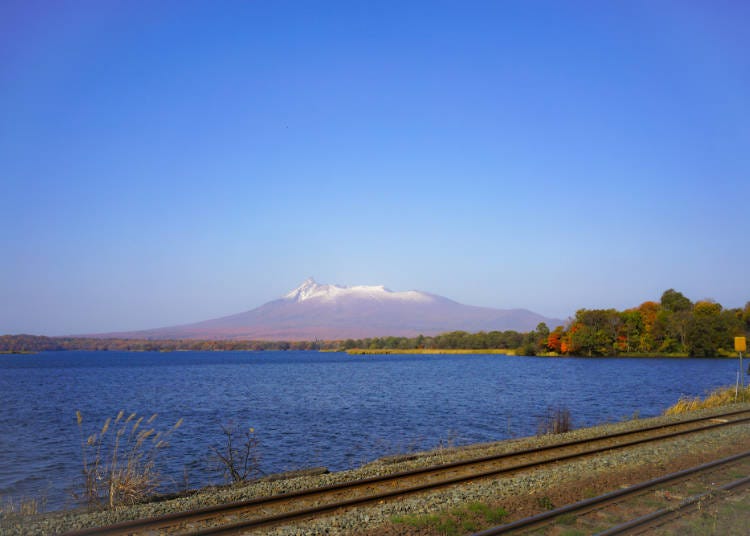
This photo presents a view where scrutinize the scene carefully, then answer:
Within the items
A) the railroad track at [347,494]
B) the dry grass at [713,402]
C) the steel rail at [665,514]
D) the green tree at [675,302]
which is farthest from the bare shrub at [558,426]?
the green tree at [675,302]

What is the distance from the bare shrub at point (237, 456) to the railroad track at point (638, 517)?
8.02m

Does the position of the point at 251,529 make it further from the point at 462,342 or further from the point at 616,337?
the point at 462,342

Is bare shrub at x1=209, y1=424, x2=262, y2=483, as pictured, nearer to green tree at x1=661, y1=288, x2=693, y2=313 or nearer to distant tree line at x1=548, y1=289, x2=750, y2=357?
distant tree line at x1=548, y1=289, x2=750, y2=357

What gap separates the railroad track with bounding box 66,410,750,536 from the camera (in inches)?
381

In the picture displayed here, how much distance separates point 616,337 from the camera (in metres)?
120

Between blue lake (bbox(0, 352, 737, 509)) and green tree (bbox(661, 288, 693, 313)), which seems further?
green tree (bbox(661, 288, 693, 313))

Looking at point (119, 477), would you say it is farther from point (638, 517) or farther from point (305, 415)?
point (305, 415)

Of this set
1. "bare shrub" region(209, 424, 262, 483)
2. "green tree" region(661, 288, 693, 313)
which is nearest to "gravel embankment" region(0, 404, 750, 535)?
"bare shrub" region(209, 424, 262, 483)

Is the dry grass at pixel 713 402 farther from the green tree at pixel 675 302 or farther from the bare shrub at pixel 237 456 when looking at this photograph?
the green tree at pixel 675 302

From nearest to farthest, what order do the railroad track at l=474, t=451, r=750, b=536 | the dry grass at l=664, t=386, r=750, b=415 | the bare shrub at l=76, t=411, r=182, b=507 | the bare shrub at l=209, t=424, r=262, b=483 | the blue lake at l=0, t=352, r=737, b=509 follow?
1. the railroad track at l=474, t=451, r=750, b=536
2. the bare shrub at l=76, t=411, r=182, b=507
3. the bare shrub at l=209, t=424, r=262, b=483
4. the blue lake at l=0, t=352, r=737, b=509
5. the dry grass at l=664, t=386, r=750, b=415

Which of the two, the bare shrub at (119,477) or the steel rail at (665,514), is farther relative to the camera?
the bare shrub at (119,477)

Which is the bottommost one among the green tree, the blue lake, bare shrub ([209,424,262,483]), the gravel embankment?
the blue lake

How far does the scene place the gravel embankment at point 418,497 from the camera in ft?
32.7

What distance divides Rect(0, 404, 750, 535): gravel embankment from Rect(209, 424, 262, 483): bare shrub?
1.85 metres
